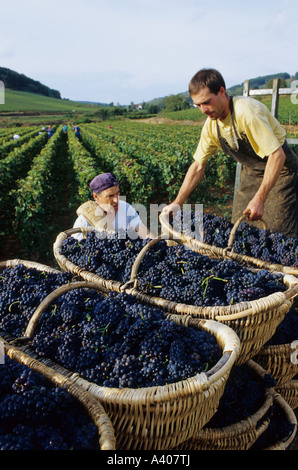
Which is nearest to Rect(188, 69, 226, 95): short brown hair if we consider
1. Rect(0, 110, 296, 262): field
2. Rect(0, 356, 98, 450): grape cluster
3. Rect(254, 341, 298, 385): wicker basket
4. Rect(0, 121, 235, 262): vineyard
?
Rect(254, 341, 298, 385): wicker basket

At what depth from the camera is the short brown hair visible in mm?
2820

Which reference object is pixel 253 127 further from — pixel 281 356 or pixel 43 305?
pixel 43 305

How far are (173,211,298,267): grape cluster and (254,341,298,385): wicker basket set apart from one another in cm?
70

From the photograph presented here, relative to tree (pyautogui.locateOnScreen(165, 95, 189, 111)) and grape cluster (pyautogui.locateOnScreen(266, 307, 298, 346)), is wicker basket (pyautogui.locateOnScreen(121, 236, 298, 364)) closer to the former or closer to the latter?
grape cluster (pyautogui.locateOnScreen(266, 307, 298, 346))

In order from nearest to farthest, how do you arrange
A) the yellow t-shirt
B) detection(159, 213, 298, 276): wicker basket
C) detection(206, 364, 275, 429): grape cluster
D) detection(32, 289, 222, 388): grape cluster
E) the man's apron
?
detection(32, 289, 222, 388): grape cluster, detection(206, 364, 275, 429): grape cluster, detection(159, 213, 298, 276): wicker basket, the yellow t-shirt, the man's apron

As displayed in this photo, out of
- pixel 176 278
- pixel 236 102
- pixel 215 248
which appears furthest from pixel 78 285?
pixel 236 102

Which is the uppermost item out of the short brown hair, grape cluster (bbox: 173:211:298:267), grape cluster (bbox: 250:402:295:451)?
the short brown hair

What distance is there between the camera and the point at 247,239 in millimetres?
2879

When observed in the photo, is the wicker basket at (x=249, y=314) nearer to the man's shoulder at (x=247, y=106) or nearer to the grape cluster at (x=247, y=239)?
the grape cluster at (x=247, y=239)

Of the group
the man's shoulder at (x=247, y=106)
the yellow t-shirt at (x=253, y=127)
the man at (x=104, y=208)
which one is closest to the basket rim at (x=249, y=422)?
the man at (x=104, y=208)

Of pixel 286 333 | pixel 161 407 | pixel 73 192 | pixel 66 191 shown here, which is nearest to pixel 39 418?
pixel 161 407
